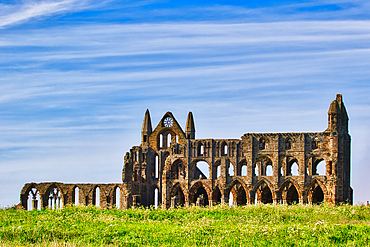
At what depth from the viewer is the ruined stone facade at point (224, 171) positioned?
194ft

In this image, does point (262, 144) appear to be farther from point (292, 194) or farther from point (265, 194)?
point (292, 194)

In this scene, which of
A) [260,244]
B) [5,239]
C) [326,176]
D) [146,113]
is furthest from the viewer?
[146,113]

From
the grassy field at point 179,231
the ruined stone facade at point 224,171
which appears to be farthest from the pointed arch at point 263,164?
the grassy field at point 179,231

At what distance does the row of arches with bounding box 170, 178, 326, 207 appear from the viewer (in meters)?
60.1

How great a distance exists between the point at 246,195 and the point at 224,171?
3.02m

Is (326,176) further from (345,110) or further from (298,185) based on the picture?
(345,110)

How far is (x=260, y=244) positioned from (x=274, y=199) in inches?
1266

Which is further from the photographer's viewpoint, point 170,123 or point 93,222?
point 170,123

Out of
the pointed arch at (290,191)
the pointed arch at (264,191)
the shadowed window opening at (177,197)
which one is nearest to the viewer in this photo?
the pointed arch at (290,191)

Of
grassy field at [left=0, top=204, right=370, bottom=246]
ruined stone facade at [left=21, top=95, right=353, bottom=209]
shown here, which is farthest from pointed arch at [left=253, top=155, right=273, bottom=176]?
grassy field at [left=0, top=204, right=370, bottom=246]

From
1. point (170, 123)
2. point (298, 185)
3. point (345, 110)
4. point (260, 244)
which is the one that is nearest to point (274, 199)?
point (298, 185)

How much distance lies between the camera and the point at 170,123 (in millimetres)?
68812

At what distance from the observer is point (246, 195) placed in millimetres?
62219

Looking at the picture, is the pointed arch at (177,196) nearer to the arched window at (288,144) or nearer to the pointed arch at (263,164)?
the pointed arch at (263,164)
